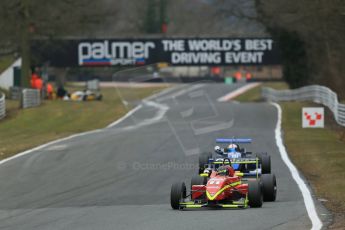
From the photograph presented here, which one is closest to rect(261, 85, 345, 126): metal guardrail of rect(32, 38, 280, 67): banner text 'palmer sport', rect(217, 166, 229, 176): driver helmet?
rect(32, 38, 280, 67): banner text 'palmer sport'

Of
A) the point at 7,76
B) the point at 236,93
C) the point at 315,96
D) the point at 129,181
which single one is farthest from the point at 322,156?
the point at 236,93

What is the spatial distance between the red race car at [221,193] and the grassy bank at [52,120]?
1016 cm

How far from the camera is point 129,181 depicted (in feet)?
58.1

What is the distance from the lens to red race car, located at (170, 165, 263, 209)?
43.5ft

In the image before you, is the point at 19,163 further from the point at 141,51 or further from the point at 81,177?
the point at 141,51

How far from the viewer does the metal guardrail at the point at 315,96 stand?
3253 cm

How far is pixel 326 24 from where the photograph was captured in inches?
1484

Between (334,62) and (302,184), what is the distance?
1185 inches

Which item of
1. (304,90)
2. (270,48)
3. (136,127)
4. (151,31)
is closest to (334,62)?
(304,90)

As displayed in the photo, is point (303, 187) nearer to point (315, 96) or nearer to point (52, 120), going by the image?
point (52, 120)

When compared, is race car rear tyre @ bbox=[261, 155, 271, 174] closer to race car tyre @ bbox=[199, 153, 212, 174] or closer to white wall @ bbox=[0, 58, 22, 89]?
race car tyre @ bbox=[199, 153, 212, 174]

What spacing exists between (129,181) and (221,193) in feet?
15.5

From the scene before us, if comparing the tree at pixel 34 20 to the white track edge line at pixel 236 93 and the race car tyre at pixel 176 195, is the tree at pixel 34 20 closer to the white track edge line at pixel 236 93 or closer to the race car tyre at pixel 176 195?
the white track edge line at pixel 236 93

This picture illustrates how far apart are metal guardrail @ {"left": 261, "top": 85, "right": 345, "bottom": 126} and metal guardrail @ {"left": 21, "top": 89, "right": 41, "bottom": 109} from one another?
14251mm
